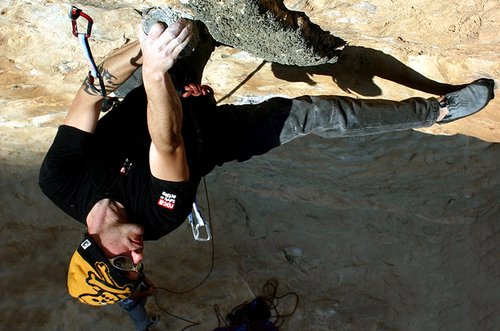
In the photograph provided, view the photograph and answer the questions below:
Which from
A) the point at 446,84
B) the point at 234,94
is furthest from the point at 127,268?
the point at 446,84

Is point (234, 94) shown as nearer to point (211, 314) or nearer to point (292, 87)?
point (292, 87)

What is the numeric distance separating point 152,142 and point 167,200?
16cm

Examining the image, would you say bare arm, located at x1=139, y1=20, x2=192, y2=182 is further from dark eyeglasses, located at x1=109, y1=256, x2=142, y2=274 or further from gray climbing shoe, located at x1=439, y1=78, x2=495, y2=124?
gray climbing shoe, located at x1=439, y1=78, x2=495, y2=124

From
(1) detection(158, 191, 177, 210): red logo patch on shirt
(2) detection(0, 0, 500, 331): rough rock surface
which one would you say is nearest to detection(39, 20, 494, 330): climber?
(1) detection(158, 191, 177, 210): red logo patch on shirt

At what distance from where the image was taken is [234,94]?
1.88 metres

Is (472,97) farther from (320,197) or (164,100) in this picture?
(320,197)

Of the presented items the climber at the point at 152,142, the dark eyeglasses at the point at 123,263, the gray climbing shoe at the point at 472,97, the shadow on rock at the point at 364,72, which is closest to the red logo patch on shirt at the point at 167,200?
the climber at the point at 152,142

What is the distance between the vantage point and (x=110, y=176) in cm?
133

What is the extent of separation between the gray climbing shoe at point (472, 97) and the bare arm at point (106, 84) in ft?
2.95

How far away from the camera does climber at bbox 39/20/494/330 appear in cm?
123

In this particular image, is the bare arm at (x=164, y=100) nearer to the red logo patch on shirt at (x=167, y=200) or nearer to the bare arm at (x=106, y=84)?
the red logo patch on shirt at (x=167, y=200)

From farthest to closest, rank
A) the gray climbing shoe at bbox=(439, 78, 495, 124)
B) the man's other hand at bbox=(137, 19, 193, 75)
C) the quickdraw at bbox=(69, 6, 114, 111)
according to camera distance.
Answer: the gray climbing shoe at bbox=(439, 78, 495, 124) < the quickdraw at bbox=(69, 6, 114, 111) < the man's other hand at bbox=(137, 19, 193, 75)

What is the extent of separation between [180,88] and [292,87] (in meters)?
0.48

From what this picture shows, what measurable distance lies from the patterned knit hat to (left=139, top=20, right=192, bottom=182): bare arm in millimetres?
259
